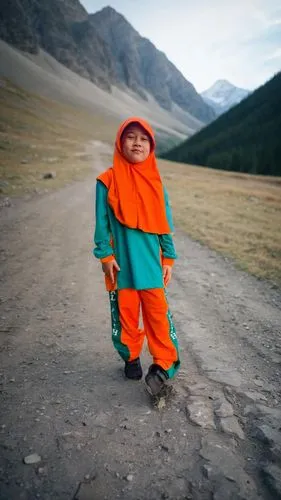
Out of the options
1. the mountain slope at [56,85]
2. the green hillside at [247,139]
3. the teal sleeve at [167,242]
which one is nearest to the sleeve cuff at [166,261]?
the teal sleeve at [167,242]

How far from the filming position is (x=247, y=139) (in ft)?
263

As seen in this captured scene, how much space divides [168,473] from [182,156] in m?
91.5

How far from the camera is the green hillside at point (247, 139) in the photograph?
2556 inches

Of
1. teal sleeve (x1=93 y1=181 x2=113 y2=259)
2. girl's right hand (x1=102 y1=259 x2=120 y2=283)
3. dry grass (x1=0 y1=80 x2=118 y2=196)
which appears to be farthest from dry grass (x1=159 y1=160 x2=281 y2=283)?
dry grass (x1=0 y1=80 x2=118 y2=196)

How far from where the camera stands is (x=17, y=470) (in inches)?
85.9

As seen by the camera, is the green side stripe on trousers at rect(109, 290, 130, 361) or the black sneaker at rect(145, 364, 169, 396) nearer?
the black sneaker at rect(145, 364, 169, 396)

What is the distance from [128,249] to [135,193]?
0.54 meters

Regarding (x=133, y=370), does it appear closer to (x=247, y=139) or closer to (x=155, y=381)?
(x=155, y=381)

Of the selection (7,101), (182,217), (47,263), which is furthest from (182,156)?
(47,263)

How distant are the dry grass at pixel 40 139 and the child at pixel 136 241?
42.5 ft

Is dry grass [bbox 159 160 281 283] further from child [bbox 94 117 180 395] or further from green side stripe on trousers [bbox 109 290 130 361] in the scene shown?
green side stripe on trousers [bbox 109 290 130 361]

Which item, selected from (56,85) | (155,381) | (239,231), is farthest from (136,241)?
(56,85)

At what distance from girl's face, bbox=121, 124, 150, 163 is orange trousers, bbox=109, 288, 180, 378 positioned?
4.19ft

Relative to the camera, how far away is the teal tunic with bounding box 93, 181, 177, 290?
290 centimetres
